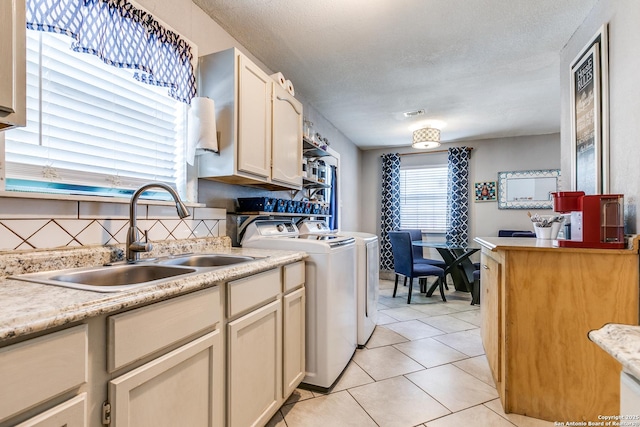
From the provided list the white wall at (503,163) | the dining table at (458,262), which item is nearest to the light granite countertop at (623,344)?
the dining table at (458,262)

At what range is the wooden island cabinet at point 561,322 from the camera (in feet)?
5.03

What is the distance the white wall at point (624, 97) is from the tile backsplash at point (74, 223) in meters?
2.40

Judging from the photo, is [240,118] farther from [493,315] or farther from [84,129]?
[493,315]

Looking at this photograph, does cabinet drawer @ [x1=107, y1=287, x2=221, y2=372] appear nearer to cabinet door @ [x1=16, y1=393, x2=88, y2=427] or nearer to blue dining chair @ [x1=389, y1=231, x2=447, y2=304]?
cabinet door @ [x1=16, y1=393, x2=88, y2=427]

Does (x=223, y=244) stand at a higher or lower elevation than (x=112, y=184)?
lower

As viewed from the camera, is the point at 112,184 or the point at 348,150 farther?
the point at 348,150

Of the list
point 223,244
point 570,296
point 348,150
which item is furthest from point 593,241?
point 348,150

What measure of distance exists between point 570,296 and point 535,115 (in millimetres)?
3147

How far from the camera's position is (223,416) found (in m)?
1.24

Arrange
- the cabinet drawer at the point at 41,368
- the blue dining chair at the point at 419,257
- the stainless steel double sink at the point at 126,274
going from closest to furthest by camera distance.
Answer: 1. the cabinet drawer at the point at 41,368
2. the stainless steel double sink at the point at 126,274
3. the blue dining chair at the point at 419,257

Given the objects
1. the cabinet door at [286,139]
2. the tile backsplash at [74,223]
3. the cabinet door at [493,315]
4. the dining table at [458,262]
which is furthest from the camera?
the dining table at [458,262]

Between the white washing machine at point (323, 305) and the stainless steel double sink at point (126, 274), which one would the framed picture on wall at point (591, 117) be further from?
the stainless steel double sink at point (126, 274)

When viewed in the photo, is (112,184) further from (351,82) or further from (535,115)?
(535,115)

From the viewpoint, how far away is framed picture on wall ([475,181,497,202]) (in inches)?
195
